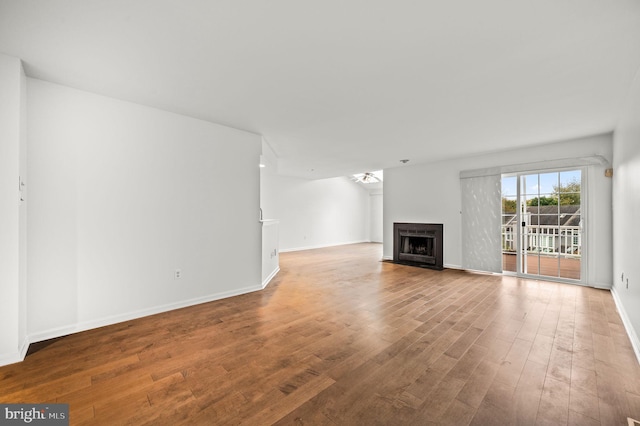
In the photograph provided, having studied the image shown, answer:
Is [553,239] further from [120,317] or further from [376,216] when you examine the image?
[376,216]

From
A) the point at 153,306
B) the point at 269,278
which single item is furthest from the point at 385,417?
the point at 269,278

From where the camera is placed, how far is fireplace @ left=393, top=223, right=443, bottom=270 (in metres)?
6.08

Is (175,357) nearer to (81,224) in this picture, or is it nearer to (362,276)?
(81,224)

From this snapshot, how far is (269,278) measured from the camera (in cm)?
482

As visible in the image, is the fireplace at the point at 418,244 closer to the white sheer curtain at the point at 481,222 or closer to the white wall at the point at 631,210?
the white sheer curtain at the point at 481,222

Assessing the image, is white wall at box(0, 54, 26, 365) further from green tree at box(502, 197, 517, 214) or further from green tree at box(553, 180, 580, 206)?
green tree at box(553, 180, 580, 206)

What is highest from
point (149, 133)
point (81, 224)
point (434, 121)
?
point (434, 121)

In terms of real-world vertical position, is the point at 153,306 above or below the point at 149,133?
below

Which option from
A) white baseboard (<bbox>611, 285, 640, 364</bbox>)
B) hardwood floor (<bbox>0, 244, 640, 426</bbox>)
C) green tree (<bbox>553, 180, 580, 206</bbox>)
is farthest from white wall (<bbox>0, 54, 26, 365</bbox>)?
green tree (<bbox>553, 180, 580, 206</bbox>)

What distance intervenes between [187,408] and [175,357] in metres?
0.73

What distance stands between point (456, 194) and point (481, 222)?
0.77m

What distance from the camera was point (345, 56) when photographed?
7.07 feet

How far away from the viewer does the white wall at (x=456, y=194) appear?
4223 mm

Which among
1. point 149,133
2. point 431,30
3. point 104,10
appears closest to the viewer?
point 104,10
